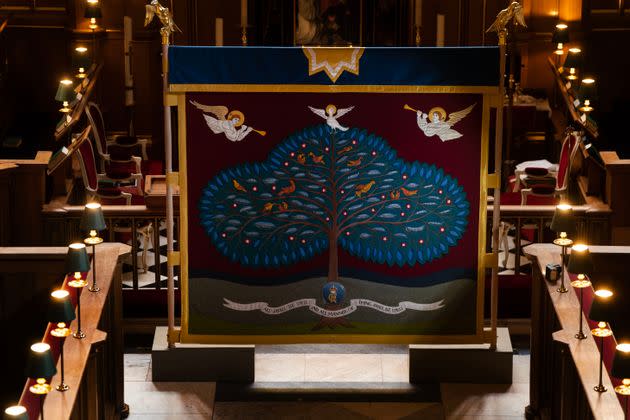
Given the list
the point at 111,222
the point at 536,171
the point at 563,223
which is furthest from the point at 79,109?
the point at 563,223

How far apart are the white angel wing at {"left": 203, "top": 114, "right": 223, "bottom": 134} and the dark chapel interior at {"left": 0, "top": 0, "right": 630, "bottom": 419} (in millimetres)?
82

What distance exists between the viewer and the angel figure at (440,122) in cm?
706

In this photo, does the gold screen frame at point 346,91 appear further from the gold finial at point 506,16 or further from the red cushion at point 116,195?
the red cushion at point 116,195

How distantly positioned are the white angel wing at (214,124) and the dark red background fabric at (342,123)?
0.03 m

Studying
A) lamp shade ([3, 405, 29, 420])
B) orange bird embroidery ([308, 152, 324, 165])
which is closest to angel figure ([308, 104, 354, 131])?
orange bird embroidery ([308, 152, 324, 165])

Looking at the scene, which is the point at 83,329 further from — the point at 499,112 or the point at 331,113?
the point at 499,112

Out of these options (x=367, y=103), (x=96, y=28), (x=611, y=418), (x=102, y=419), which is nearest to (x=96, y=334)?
(x=102, y=419)

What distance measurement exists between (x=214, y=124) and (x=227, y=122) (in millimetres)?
81

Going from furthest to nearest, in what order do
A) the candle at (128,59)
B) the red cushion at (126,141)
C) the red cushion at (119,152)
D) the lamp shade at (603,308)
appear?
the candle at (128,59) → the red cushion at (126,141) → the red cushion at (119,152) → the lamp shade at (603,308)

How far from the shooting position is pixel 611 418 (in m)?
5.06

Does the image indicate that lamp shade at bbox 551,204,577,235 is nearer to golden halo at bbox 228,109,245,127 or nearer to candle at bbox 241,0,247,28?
golden halo at bbox 228,109,245,127

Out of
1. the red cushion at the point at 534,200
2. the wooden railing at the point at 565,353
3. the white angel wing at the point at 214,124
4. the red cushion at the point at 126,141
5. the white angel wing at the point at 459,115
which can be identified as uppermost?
the white angel wing at the point at 459,115

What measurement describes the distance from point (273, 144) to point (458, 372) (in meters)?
1.89

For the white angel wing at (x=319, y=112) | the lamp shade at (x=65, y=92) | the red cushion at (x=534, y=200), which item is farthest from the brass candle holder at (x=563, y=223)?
the lamp shade at (x=65, y=92)
